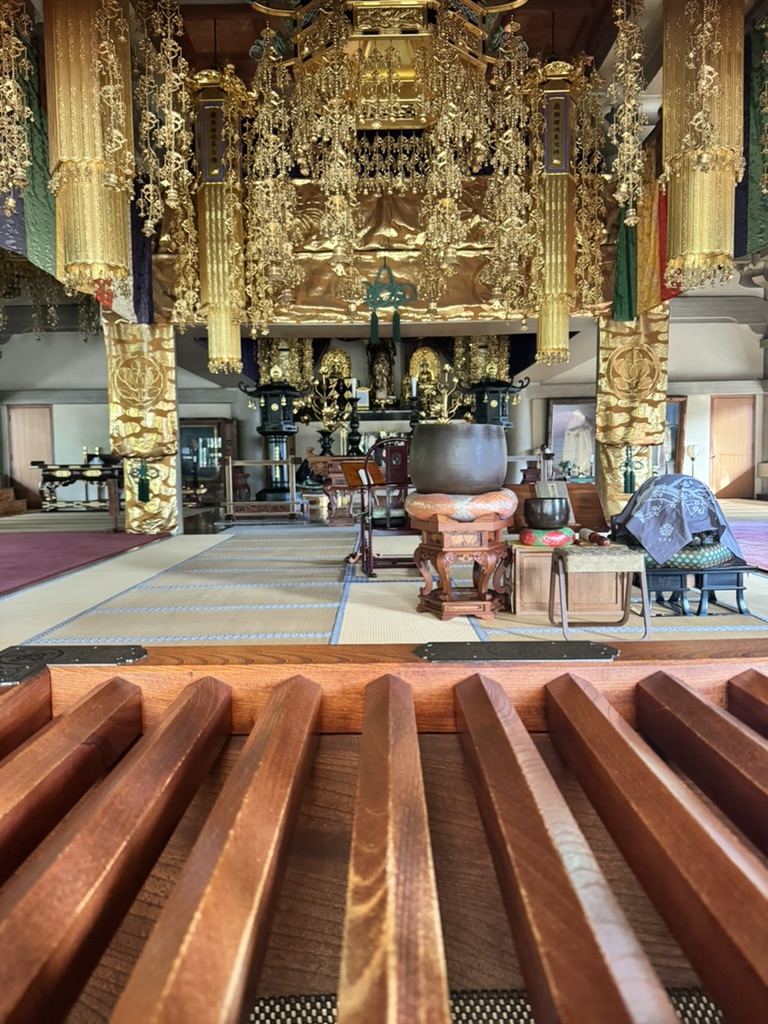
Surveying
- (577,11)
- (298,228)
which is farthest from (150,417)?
(577,11)

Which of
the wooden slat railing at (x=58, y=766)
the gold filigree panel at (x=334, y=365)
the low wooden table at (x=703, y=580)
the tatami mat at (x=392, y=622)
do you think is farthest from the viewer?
the gold filigree panel at (x=334, y=365)

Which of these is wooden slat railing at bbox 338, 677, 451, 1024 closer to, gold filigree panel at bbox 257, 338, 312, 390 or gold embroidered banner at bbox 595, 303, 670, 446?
gold embroidered banner at bbox 595, 303, 670, 446

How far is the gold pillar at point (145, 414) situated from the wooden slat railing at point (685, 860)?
6.80m

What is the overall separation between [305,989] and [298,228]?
7.07m

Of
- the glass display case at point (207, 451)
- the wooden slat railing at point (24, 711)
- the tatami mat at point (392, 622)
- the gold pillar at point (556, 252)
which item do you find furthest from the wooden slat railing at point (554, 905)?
the glass display case at point (207, 451)

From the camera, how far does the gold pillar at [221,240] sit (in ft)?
19.6

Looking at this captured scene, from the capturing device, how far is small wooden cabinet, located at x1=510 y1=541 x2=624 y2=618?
3135mm

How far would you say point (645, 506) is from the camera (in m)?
3.29

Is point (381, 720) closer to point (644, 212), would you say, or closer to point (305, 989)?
point (305, 989)

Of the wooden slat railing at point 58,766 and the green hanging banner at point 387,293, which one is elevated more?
the green hanging banner at point 387,293

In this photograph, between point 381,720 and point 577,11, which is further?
point 577,11

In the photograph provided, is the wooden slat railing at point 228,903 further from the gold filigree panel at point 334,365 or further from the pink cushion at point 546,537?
the gold filigree panel at point 334,365

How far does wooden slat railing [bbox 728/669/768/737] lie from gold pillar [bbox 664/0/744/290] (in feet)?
9.23

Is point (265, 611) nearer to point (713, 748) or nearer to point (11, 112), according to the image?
point (713, 748)
